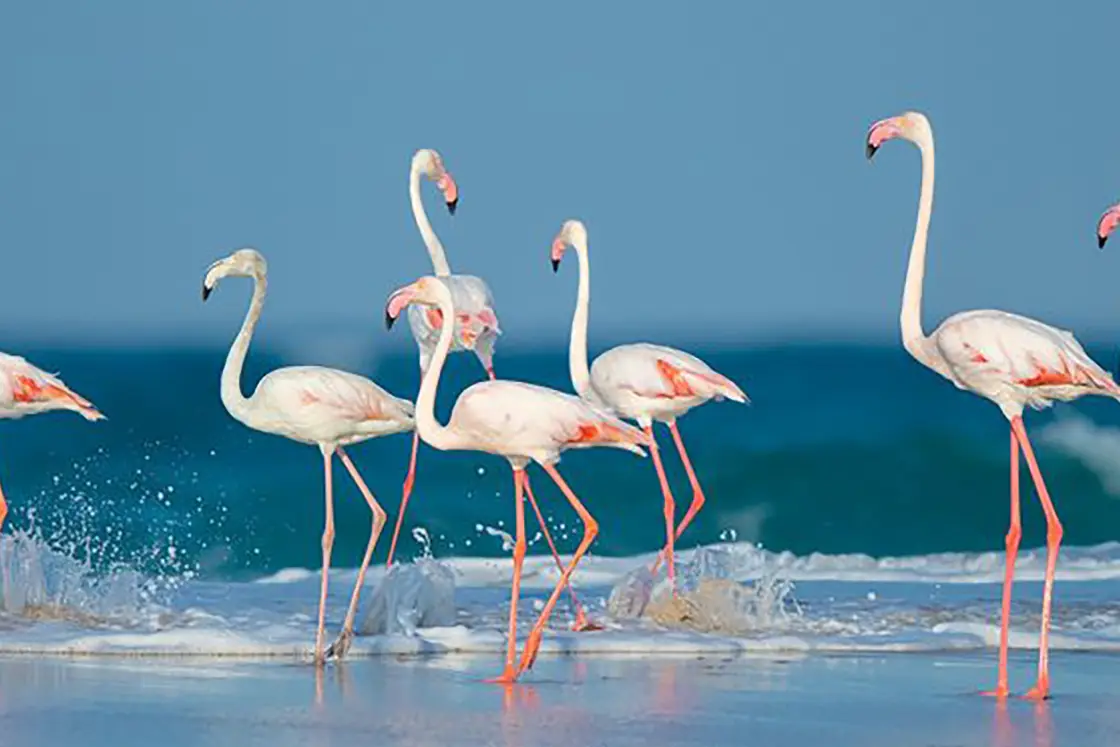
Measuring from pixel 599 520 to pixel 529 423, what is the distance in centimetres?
893

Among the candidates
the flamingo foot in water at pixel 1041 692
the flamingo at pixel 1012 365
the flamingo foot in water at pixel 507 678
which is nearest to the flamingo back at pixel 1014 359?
the flamingo at pixel 1012 365

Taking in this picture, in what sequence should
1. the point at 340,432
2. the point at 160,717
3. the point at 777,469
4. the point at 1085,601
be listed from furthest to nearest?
1. the point at 777,469
2. the point at 1085,601
3. the point at 340,432
4. the point at 160,717

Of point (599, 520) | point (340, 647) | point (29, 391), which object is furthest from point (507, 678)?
point (599, 520)

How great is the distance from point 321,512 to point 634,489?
7.56 feet

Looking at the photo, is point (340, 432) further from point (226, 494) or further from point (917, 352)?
point (226, 494)

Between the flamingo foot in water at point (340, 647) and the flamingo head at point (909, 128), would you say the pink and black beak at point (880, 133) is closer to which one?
the flamingo head at point (909, 128)

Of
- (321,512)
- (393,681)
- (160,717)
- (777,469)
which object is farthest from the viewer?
(777,469)

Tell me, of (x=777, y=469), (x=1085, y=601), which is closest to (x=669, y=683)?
(x=1085, y=601)

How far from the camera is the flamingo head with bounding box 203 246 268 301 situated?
945 cm

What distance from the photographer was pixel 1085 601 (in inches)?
461

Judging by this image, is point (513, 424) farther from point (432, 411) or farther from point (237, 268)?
point (237, 268)

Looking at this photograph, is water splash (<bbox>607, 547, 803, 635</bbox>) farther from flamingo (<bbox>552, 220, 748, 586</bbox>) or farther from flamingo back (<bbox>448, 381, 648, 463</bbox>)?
flamingo back (<bbox>448, 381, 648, 463</bbox>)

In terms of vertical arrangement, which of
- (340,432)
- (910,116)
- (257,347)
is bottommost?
(340,432)

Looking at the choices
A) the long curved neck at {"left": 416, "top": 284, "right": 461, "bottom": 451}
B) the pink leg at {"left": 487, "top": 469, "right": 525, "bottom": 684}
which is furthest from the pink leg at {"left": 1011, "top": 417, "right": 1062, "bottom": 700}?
the long curved neck at {"left": 416, "top": 284, "right": 461, "bottom": 451}
